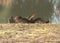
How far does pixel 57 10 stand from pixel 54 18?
0.13m

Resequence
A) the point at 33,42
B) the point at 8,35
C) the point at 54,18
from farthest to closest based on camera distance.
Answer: the point at 54,18
the point at 8,35
the point at 33,42

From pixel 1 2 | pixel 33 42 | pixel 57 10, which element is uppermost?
pixel 1 2

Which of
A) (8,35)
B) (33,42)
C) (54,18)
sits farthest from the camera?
(54,18)

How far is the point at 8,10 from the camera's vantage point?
2.21 meters

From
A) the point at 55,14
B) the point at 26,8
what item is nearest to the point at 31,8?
the point at 26,8

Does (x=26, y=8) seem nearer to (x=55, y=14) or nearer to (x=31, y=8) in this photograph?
(x=31, y=8)

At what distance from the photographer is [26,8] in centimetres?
219

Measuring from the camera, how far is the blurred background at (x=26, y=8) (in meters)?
2.16

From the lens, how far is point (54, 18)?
211 centimetres

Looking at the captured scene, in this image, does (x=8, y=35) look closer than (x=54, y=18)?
Yes

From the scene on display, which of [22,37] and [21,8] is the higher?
[21,8]

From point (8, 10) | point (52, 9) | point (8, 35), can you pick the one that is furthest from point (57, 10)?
point (8, 35)

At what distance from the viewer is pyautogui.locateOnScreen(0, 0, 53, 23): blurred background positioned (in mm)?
2162

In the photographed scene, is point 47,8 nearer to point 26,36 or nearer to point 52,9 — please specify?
point 52,9
